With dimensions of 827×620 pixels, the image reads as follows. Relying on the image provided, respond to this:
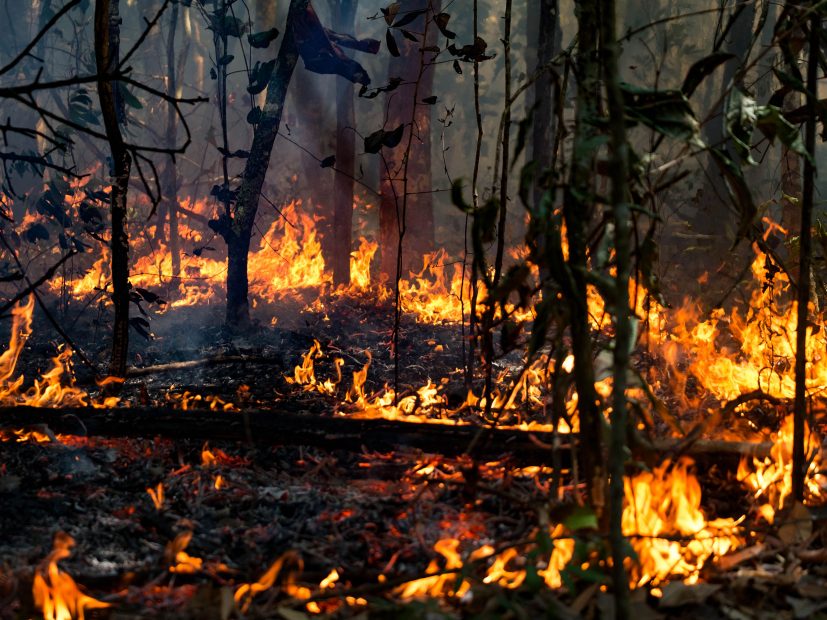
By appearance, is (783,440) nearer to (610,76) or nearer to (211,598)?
(610,76)

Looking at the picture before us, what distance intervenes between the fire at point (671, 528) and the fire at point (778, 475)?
270mm

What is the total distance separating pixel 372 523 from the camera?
2.83m

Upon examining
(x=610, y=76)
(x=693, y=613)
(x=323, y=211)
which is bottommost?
(x=693, y=613)

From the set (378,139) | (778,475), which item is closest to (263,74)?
(378,139)

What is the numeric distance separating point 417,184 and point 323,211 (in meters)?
1.54

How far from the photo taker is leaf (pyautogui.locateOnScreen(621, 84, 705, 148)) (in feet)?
6.48

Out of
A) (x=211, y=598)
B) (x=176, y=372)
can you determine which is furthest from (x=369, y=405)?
(x=211, y=598)

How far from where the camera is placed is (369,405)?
4.99 m

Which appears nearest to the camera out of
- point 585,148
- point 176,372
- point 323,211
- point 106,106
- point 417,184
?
point 585,148

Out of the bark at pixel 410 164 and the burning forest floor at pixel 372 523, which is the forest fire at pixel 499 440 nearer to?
the burning forest floor at pixel 372 523

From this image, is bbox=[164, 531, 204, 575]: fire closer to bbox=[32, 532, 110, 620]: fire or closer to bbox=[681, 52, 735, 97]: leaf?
bbox=[32, 532, 110, 620]: fire

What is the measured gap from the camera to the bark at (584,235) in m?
1.97

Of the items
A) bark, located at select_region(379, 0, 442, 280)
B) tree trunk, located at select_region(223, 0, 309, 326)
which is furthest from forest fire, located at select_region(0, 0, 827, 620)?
A: bark, located at select_region(379, 0, 442, 280)

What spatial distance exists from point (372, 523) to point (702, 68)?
1.92 m
